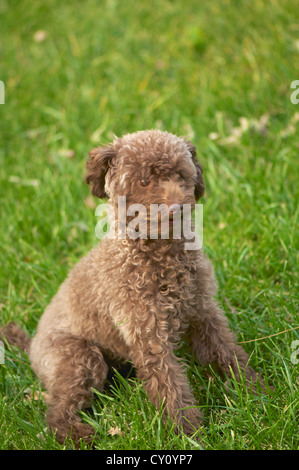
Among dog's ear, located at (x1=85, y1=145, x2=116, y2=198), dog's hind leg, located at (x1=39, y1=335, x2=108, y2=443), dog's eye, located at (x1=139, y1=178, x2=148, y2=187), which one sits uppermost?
dog's ear, located at (x1=85, y1=145, x2=116, y2=198)

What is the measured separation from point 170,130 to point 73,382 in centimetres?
148

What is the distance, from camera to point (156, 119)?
5602mm

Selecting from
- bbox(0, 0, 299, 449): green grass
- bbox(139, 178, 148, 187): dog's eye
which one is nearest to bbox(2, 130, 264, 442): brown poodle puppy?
bbox(139, 178, 148, 187): dog's eye

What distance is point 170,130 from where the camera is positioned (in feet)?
10.9

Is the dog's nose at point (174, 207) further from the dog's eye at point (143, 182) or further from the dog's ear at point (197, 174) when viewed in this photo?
the dog's ear at point (197, 174)

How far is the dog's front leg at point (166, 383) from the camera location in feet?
9.46

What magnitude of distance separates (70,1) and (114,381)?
581 centimetres

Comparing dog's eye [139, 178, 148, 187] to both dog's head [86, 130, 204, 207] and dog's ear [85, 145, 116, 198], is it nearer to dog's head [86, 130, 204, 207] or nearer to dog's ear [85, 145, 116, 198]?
dog's head [86, 130, 204, 207]

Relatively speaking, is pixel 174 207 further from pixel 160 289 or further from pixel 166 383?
pixel 166 383

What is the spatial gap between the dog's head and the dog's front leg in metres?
0.73

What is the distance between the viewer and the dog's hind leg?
3117 millimetres
